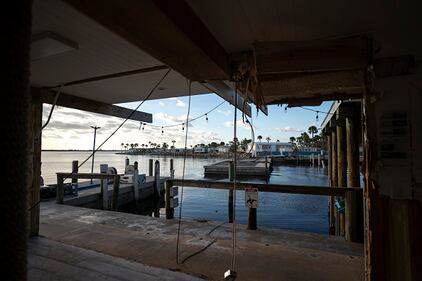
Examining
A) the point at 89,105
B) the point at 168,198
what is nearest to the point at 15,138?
the point at 89,105

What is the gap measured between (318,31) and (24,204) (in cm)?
262

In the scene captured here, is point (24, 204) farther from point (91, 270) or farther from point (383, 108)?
point (91, 270)

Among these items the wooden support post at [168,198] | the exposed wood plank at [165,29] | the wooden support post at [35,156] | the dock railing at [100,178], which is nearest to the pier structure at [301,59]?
the exposed wood plank at [165,29]

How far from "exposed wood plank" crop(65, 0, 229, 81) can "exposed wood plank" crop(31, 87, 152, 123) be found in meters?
3.27

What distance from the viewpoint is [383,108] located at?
2.47 m

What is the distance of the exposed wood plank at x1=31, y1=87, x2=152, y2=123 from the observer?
15.5 feet

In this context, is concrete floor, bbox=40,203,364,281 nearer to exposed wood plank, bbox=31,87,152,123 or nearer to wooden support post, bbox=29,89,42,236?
wooden support post, bbox=29,89,42,236

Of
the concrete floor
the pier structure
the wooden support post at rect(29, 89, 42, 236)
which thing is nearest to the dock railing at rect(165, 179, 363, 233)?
the concrete floor

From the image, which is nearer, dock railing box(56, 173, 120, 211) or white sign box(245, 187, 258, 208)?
white sign box(245, 187, 258, 208)

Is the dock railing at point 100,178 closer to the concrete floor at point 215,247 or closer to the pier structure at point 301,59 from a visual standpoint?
the concrete floor at point 215,247

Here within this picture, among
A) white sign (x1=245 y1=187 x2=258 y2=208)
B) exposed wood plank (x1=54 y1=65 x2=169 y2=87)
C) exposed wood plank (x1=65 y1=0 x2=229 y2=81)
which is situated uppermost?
exposed wood plank (x1=54 y1=65 x2=169 y2=87)

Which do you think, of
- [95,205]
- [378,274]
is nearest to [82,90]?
[378,274]

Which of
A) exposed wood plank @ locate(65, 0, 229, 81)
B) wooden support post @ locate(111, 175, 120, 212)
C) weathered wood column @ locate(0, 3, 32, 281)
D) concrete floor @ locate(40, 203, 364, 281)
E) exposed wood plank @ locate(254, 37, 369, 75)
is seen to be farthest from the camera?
wooden support post @ locate(111, 175, 120, 212)

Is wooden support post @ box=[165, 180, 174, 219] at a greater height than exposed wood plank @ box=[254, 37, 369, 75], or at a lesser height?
lesser
